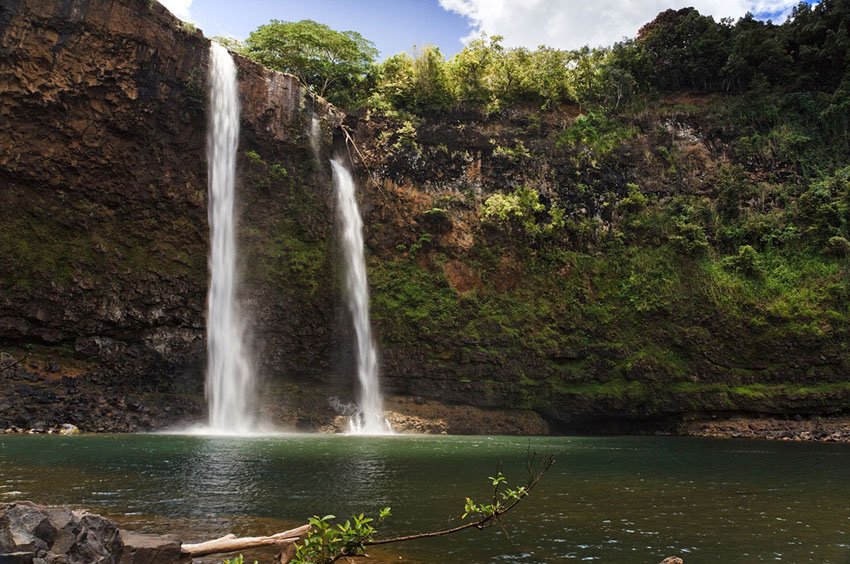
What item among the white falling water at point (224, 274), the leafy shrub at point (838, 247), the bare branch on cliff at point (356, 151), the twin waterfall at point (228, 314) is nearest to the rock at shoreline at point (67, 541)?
the twin waterfall at point (228, 314)

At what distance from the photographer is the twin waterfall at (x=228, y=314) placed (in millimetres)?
23812

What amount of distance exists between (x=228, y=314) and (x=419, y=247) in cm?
930

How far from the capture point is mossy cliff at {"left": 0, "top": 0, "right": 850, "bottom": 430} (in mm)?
22094

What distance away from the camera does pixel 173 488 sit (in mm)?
9727

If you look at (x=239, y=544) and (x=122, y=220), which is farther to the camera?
(x=122, y=220)

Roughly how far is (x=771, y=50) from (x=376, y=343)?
28.3 metres

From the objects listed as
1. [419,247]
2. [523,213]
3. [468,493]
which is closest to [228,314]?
[419,247]

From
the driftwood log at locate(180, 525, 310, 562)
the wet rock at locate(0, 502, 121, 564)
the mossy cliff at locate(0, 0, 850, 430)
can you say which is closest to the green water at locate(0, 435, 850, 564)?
the driftwood log at locate(180, 525, 310, 562)

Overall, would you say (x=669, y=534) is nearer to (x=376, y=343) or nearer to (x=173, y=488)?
(x=173, y=488)

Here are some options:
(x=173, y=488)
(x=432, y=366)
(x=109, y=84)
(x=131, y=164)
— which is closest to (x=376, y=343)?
(x=432, y=366)

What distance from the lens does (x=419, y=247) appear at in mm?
28234

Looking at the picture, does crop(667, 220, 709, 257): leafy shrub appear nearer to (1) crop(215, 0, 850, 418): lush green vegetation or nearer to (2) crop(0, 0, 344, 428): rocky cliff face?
(1) crop(215, 0, 850, 418): lush green vegetation

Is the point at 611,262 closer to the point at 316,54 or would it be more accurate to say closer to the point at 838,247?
the point at 838,247

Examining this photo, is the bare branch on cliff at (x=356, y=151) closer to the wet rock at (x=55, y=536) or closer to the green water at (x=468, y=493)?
the green water at (x=468, y=493)
